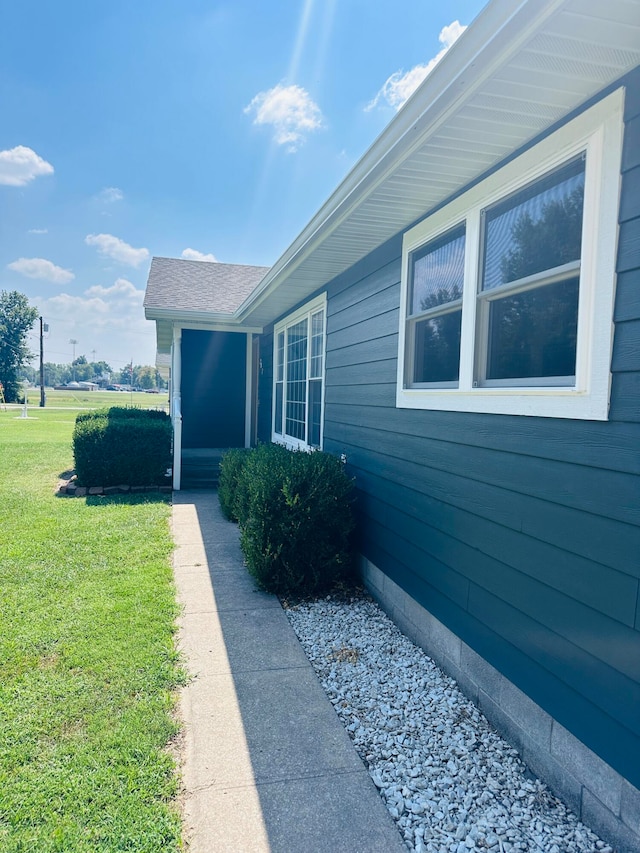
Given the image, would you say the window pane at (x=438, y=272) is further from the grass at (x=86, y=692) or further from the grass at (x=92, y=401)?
the grass at (x=92, y=401)

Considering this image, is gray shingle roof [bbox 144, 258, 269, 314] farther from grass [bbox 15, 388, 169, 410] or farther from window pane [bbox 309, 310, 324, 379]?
grass [bbox 15, 388, 169, 410]

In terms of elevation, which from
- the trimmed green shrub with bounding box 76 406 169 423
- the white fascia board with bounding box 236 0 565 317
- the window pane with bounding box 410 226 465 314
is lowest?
the trimmed green shrub with bounding box 76 406 169 423

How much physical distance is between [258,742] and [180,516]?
457 centimetres

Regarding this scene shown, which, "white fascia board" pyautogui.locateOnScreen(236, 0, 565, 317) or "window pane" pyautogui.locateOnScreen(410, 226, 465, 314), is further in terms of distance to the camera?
"window pane" pyautogui.locateOnScreen(410, 226, 465, 314)

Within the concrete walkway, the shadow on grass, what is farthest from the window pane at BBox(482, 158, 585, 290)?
the shadow on grass

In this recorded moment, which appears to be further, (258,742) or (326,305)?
(326,305)

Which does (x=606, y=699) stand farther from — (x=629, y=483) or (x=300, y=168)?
(x=300, y=168)

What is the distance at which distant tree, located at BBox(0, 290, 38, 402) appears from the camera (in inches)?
1938

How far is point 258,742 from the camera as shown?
2.32 m

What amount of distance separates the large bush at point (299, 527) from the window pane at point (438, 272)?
151 cm

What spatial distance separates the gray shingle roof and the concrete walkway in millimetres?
6187

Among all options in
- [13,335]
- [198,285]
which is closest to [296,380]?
[198,285]

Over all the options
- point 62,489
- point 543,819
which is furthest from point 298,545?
point 62,489

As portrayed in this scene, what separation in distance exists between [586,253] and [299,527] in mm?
2732
